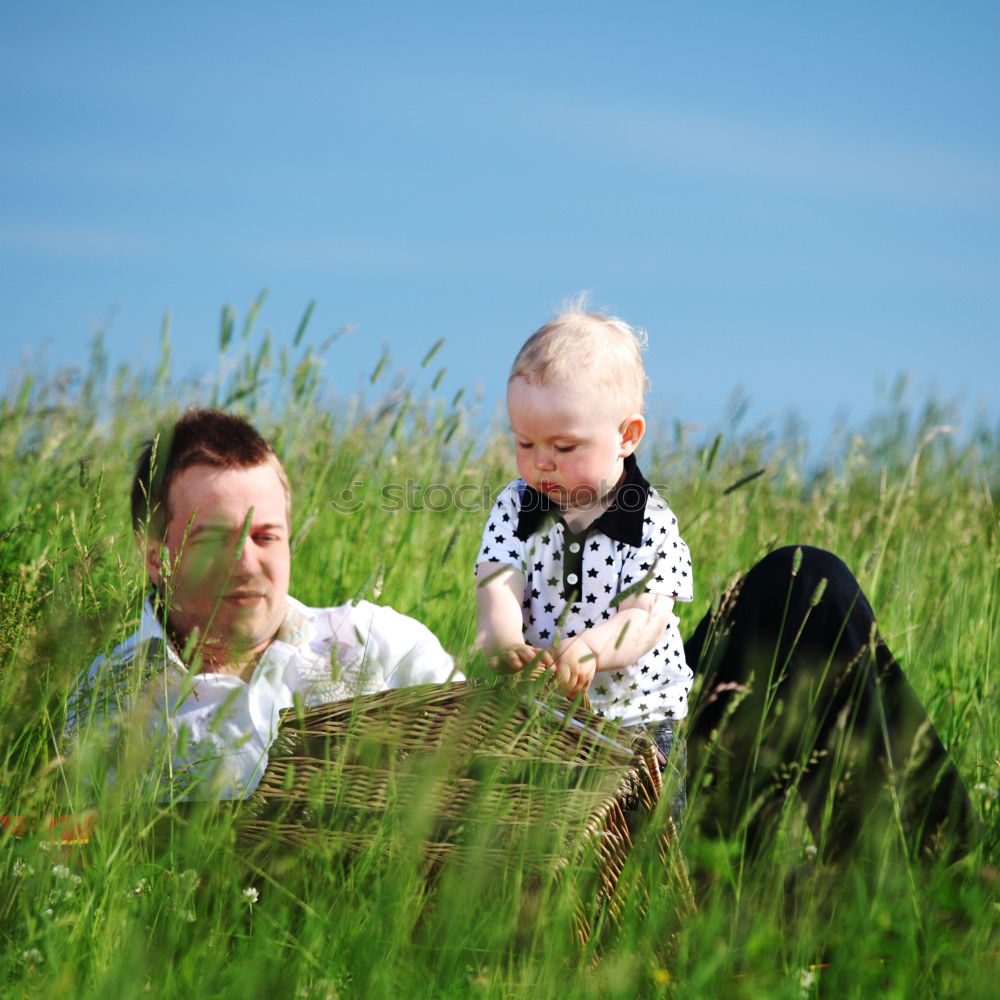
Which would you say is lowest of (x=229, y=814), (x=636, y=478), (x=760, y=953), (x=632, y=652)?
(x=760, y=953)

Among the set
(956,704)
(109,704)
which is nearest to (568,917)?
(109,704)

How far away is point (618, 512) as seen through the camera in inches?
102

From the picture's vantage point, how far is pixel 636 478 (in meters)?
2.66

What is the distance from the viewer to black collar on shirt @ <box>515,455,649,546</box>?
2578mm

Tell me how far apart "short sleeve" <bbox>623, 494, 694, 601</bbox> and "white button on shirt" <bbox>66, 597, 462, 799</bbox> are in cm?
49

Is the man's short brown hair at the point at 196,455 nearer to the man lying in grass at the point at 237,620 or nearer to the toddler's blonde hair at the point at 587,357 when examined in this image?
the man lying in grass at the point at 237,620

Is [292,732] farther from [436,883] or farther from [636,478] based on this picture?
[636,478]

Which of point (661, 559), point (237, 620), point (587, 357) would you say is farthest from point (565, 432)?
point (237, 620)

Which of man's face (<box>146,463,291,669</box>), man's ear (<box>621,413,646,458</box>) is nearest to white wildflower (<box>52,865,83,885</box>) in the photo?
man's face (<box>146,463,291,669</box>)

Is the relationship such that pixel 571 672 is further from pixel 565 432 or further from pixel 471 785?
pixel 565 432

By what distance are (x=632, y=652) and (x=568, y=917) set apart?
0.66 metres

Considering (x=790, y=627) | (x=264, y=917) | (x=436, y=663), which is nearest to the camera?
(x=264, y=917)

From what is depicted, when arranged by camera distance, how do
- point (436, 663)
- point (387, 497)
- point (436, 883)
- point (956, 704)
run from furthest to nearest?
1. point (387, 497)
2. point (956, 704)
3. point (436, 663)
4. point (436, 883)

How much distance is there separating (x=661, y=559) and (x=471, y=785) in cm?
77
